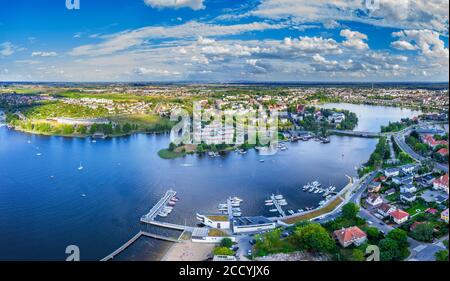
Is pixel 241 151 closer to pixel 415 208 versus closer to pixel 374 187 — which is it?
pixel 374 187

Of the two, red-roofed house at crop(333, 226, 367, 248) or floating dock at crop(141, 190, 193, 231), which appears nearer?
red-roofed house at crop(333, 226, 367, 248)

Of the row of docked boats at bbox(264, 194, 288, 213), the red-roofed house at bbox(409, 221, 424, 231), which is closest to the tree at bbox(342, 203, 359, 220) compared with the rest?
the red-roofed house at bbox(409, 221, 424, 231)

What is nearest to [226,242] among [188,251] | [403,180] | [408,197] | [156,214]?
[188,251]

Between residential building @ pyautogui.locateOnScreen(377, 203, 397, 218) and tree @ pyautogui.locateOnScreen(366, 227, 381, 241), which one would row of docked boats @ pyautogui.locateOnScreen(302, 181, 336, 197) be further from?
tree @ pyautogui.locateOnScreen(366, 227, 381, 241)

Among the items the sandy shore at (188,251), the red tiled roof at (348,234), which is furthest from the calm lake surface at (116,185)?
the red tiled roof at (348,234)

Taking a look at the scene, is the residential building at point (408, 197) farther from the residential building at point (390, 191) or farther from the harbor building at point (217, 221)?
the harbor building at point (217, 221)

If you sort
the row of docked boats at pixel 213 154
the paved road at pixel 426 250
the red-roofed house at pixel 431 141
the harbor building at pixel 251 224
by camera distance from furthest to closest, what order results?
the row of docked boats at pixel 213 154
the red-roofed house at pixel 431 141
the harbor building at pixel 251 224
the paved road at pixel 426 250
